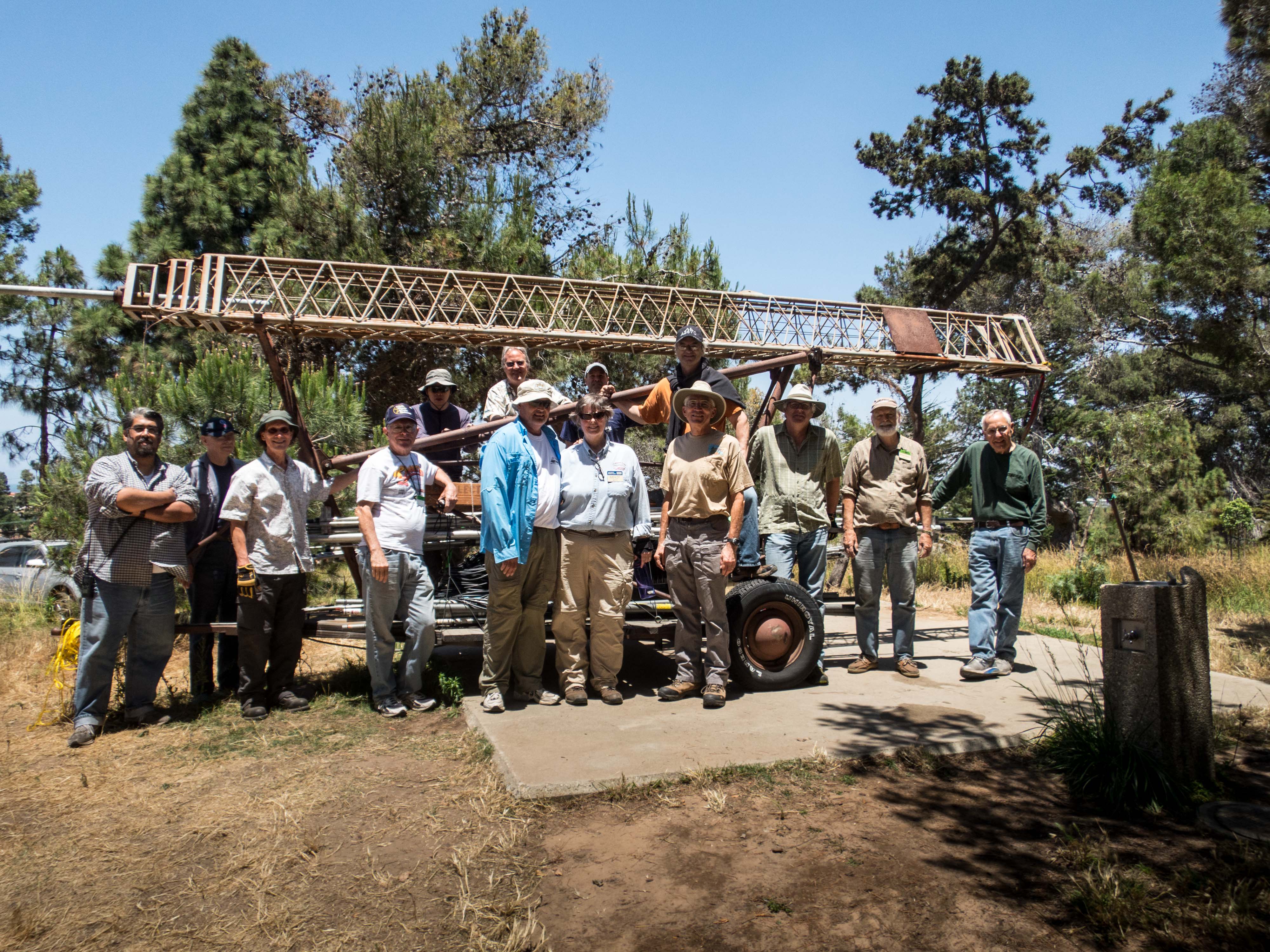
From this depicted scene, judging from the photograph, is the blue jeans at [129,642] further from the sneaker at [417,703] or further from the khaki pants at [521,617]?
the khaki pants at [521,617]

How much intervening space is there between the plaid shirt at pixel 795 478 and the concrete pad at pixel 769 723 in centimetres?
115

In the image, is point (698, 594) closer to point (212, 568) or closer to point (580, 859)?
point (580, 859)

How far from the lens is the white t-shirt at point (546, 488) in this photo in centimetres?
505

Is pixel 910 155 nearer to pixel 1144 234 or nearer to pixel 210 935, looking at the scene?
pixel 1144 234

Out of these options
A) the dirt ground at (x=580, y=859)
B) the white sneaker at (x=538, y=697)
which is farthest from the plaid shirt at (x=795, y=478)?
the dirt ground at (x=580, y=859)

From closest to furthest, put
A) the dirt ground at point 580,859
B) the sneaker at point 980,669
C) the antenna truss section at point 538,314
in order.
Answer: the dirt ground at point 580,859, the sneaker at point 980,669, the antenna truss section at point 538,314

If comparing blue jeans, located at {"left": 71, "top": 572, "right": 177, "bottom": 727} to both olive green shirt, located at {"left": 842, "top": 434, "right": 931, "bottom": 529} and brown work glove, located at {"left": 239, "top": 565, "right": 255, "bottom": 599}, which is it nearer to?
brown work glove, located at {"left": 239, "top": 565, "right": 255, "bottom": 599}

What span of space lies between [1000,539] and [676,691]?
8.77 feet

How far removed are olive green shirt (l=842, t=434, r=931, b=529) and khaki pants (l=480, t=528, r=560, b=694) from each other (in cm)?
235

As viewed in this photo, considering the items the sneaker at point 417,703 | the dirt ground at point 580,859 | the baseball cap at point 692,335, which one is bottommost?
the dirt ground at point 580,859

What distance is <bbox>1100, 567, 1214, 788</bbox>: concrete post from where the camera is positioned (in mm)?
3605

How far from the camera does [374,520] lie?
509cm

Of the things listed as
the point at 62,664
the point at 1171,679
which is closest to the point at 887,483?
the point at 1171,679

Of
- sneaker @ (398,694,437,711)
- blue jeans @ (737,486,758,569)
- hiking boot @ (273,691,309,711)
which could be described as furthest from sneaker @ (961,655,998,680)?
hiking boot @ (273,691,309,711)
